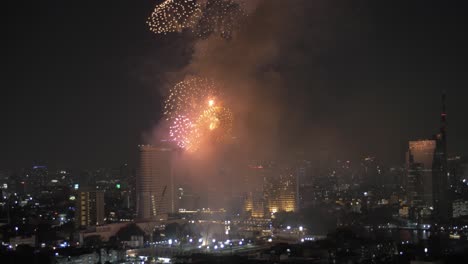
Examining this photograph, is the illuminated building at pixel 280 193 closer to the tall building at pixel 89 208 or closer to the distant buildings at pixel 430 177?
the distant buildings at pixel 430 177

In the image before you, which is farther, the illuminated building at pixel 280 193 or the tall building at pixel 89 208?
the illuminated building at pixel 280 193

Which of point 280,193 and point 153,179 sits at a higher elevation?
point 153,179

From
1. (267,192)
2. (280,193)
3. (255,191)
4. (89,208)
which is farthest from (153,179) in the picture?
(280,193)

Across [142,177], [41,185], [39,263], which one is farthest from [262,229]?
[41,185]

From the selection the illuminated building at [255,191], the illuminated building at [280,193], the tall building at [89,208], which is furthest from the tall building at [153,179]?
the illuminated building at [280,193]

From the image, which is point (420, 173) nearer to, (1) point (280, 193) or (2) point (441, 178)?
(2) point (441, 178)

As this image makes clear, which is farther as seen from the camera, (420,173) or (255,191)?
(420,173)
